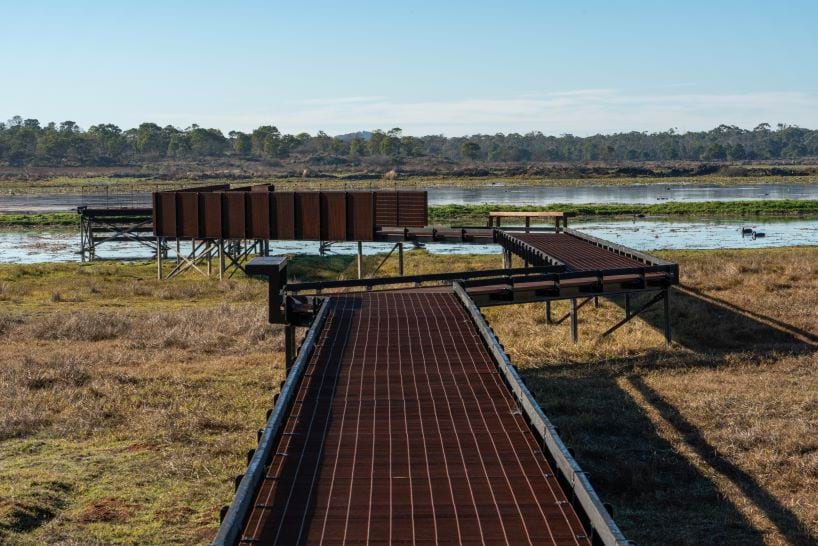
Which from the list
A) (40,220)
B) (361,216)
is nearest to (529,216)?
(361,216)

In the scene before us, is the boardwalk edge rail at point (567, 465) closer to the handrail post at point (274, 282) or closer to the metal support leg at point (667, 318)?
the handrail post at point (274, 282)

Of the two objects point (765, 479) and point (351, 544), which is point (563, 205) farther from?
point (351, 544)

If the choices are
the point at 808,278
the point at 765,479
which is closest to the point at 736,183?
the point at 808,278

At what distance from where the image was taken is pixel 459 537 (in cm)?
790

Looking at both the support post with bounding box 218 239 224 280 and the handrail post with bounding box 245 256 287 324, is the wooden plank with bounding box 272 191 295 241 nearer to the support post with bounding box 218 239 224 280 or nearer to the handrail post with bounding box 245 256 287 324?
the support post with bounding box 218 239 224 280

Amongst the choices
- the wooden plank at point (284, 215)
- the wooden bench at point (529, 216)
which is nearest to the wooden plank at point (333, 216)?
the wooden plank at point (284, 215)

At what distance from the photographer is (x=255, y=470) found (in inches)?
335

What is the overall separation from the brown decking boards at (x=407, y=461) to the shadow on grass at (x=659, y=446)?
266 cm

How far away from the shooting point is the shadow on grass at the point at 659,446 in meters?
12.3

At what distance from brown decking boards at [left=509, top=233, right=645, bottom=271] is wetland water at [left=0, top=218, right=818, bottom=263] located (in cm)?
1849

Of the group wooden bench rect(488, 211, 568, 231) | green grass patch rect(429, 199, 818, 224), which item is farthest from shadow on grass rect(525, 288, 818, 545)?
green grass patch rect(429, 199, 818, 224)

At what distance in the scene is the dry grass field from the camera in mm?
12750

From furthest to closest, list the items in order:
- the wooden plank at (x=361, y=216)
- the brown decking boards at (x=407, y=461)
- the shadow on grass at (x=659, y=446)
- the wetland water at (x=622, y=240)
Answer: the wetland water at (x=622, y=240), the wooden plank at (x=361, y=216), the shadow on grass at (x=659, y=446), the brown decking boards at (x=407, y=461)

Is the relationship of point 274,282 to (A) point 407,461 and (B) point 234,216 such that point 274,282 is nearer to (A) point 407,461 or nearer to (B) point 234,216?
(A) point 407,461
